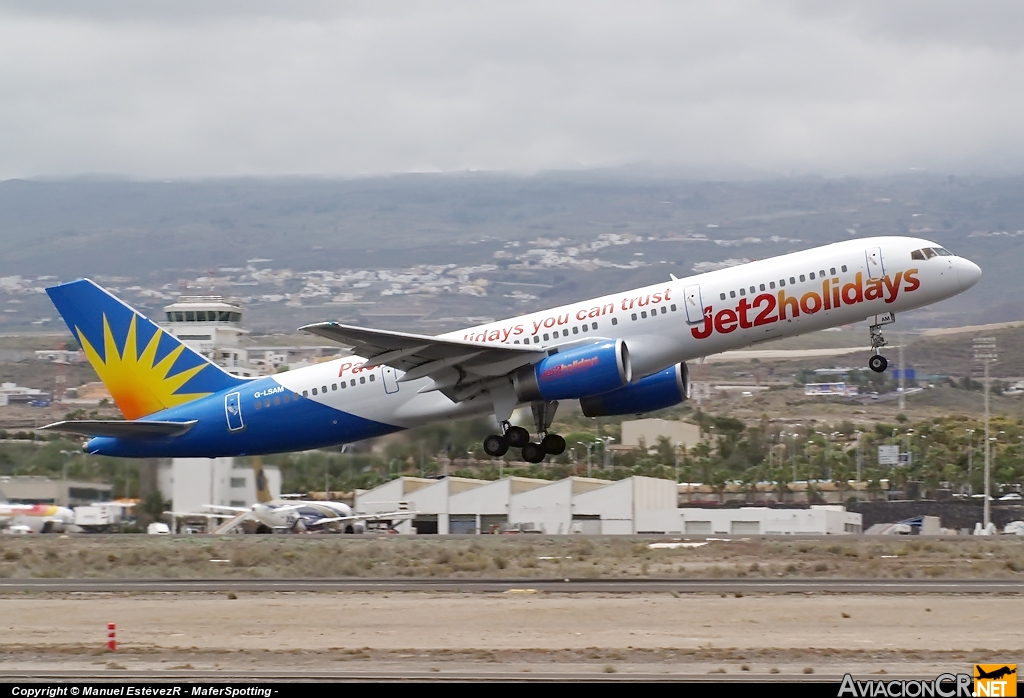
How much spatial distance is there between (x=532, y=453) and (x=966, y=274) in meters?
12.0

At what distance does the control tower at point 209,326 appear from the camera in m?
93.6

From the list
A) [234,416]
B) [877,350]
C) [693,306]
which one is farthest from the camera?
[234,416]

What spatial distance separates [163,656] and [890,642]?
12.5 m

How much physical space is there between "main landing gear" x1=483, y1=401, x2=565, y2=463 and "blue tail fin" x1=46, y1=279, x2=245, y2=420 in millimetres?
7724

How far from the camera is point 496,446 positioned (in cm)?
3638

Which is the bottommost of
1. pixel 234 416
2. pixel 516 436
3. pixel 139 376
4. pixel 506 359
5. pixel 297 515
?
pixel 297 515

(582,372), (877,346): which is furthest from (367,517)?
(877,346)

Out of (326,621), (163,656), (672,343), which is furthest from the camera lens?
(672,343)

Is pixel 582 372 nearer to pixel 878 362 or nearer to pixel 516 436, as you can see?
pixel 516 436

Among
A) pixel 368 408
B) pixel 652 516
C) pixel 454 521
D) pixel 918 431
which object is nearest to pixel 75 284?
pixel 368 408

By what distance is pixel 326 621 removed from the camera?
Result: 28.0 metres

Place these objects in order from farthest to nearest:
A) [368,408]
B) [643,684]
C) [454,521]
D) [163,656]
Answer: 1. [454,521]
2. [368,408]
3. [163,656]
4. [643,684]

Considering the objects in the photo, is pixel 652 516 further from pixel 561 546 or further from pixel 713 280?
pixel 713 280

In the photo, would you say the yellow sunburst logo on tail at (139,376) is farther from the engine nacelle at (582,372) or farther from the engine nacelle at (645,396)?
the engine nacelle at (645,396)
